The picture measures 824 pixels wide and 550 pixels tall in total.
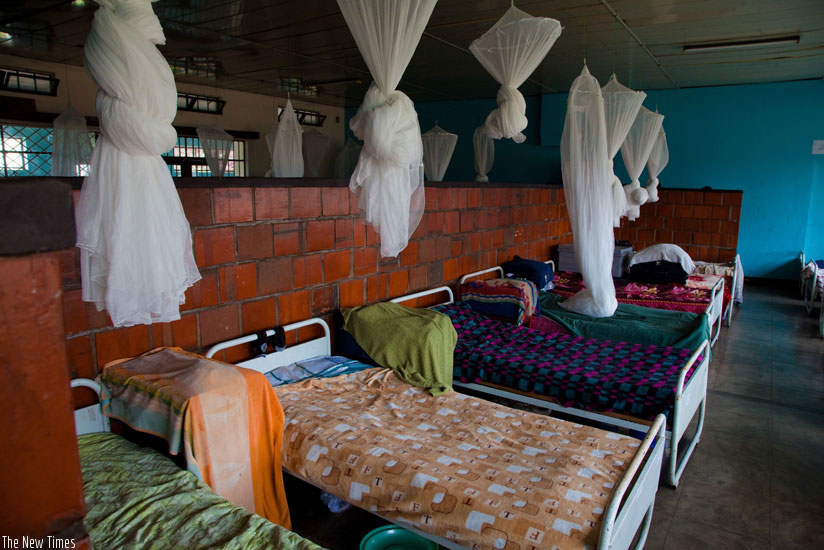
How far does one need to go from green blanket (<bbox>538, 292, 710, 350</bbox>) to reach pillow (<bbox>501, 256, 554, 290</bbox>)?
56cm

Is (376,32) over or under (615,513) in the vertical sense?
over

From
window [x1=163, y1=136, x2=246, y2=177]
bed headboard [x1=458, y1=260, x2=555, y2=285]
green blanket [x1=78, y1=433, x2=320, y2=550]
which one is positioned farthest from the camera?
window [x1=163, y1=136, x2=246, y2=177]

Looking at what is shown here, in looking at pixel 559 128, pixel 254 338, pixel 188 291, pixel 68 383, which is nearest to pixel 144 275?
pixel 188 291

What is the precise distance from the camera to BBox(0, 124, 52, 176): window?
666cm

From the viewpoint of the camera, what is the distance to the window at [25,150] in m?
6.66

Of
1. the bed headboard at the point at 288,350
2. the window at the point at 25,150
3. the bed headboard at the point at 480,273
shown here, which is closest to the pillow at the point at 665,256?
the bed headboard at the point at 480,273

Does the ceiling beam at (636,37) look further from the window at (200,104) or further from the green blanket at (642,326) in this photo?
the window at (200,104)

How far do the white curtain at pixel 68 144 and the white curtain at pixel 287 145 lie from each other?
1.81 meters

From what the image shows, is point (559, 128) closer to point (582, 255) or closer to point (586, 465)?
point (582, 255)

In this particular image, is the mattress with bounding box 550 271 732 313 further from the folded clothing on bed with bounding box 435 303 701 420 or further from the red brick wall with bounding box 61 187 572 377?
the red brick wall with bounding box 61 187 572 377

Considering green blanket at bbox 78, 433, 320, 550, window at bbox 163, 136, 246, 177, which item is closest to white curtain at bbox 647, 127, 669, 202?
window at bbox 163, 136, 246, 177

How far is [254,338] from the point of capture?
101 inches

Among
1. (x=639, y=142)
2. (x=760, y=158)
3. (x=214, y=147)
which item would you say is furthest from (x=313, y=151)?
(x=760, y=158)

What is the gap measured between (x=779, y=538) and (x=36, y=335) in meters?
2.81
